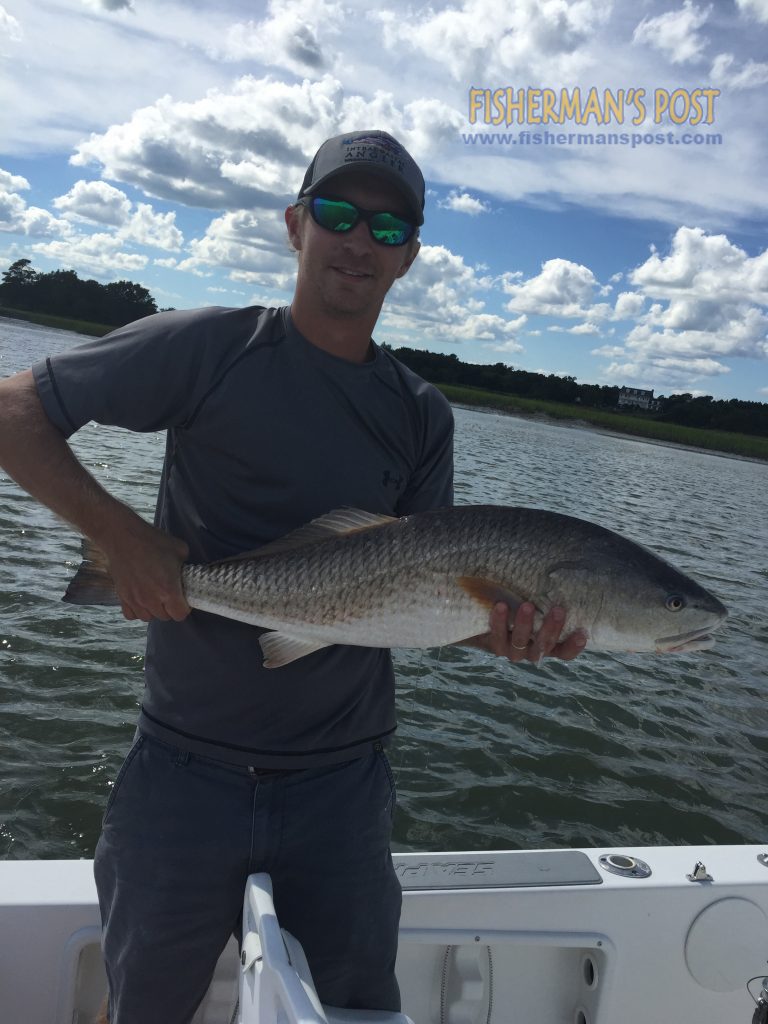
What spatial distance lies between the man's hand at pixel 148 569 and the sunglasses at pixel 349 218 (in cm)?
130

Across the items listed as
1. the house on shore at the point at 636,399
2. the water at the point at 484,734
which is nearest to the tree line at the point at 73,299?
the house on shore at the point at 636,399

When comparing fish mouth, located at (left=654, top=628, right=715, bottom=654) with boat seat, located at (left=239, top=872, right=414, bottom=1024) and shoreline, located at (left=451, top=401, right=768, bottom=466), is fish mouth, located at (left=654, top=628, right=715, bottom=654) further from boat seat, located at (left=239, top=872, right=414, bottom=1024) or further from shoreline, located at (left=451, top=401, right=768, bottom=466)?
shoreline, located at (left=451, top=401, right=768, bottom=466)

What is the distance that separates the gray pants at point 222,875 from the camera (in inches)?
103

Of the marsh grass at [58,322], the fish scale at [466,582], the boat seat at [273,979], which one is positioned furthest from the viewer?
the marsh grass at [58,322]

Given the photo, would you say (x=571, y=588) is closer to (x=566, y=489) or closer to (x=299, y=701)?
(x=299, y=701)

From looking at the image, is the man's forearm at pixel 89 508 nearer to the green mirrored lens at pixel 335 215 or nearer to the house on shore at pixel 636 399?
the green mirrored lens at pixel 335 215

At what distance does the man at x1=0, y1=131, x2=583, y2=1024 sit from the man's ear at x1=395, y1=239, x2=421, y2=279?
0.32 ft

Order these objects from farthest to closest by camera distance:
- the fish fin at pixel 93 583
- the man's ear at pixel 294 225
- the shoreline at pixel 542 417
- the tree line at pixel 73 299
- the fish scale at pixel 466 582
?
1. the tree line at pixel 73 299
2. the shoreline at pixel 542 417
3. the man's ear at pixel 294 225
4. the fish scale at pixel 466 582
5. the fish fin at pixel 93 583

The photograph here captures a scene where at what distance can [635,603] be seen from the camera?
3.08 metres

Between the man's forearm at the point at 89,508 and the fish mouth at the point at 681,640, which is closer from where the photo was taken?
the man's forearm at the point at 89,508

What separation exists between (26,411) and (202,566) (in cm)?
75

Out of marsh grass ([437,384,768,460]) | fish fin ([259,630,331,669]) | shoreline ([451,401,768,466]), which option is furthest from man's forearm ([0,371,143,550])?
shoreline ([451,401,768,466])

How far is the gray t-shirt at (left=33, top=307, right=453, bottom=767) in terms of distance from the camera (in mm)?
2678

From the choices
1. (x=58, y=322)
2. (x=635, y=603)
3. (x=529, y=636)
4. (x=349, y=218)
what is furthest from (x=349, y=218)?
(x=58, y=322)
